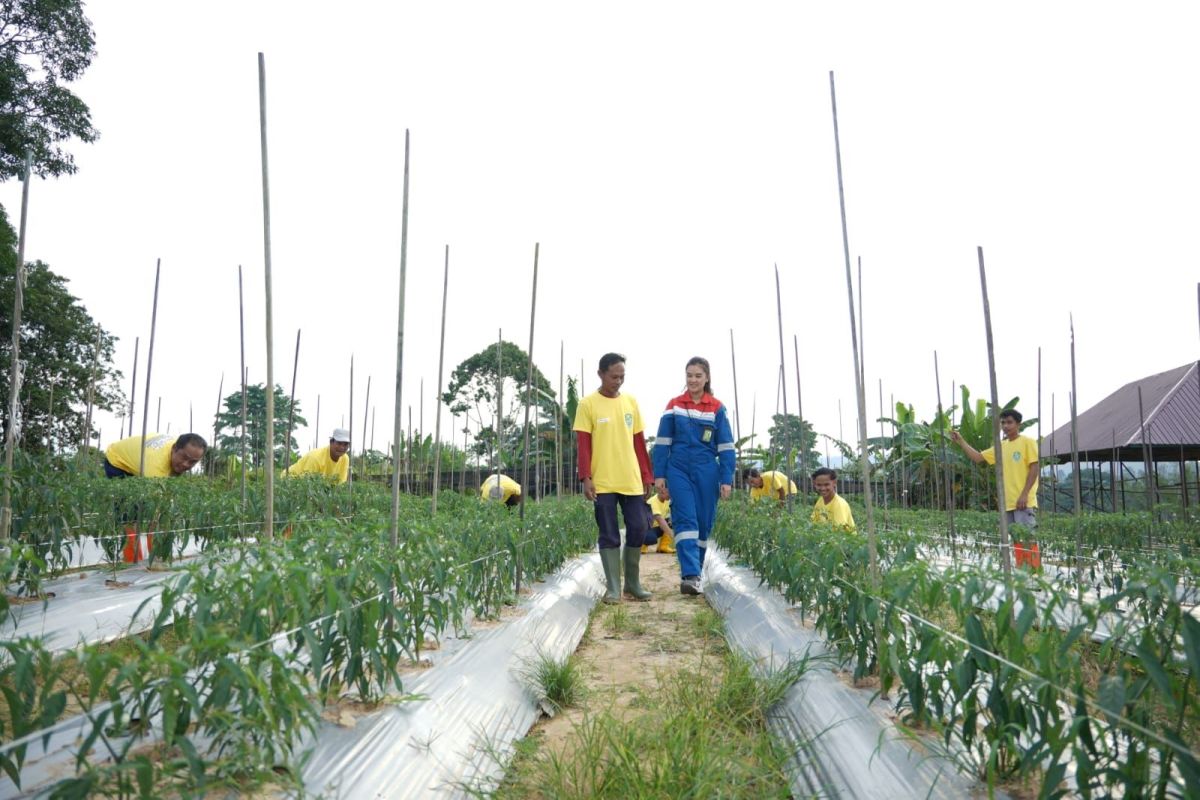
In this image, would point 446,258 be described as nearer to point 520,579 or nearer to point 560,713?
point 520,579

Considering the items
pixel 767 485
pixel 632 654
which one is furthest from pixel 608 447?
pixel 767 485

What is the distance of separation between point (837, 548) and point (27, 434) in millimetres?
20555

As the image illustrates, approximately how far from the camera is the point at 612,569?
5238 mm

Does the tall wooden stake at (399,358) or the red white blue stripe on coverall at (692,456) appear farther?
the red white blue stripe on coverall at (692,456)

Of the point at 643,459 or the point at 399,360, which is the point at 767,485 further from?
the point at 399,360

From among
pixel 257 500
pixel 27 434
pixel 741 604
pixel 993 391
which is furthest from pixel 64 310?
pixel 993 391

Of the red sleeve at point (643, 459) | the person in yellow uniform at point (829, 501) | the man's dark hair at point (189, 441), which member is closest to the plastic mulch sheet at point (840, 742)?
the red sleeve at point (643, 459)

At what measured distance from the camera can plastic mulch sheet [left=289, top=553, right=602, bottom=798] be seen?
1.93 m

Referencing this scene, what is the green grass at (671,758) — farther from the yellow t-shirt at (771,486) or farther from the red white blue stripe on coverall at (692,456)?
the yellow t-shirt at (771,486)

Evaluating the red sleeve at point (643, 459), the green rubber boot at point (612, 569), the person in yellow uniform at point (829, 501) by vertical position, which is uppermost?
the red sleeve at point (643, 459)

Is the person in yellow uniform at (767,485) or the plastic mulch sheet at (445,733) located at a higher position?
the person in yellow uniform at (767,485)

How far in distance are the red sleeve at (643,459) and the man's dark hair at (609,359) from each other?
21.5 inches

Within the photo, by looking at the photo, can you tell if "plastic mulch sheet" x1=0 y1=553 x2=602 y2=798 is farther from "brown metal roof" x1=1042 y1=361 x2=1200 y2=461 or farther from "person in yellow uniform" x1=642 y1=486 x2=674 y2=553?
"brown metal roof" x1=1042 y1=361 x2=1200 y2=461

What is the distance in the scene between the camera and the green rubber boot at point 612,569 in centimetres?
523
